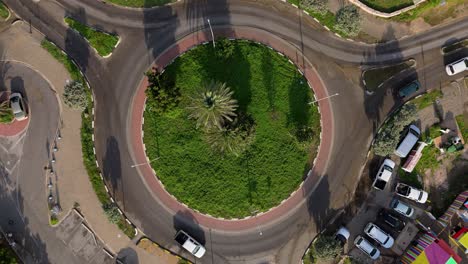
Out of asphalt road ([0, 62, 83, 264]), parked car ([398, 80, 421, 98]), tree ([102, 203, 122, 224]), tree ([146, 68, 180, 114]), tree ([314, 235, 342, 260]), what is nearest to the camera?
tree ([146, 68, 180, 114])

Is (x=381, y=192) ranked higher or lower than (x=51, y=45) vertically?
higher

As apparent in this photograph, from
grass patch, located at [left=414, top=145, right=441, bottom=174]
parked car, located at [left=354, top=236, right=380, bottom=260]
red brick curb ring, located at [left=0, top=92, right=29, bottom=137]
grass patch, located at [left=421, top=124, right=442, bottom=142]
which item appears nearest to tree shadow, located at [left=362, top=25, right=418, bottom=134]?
grass patch, located at [left=421, top=124, right=442, bottom=142]

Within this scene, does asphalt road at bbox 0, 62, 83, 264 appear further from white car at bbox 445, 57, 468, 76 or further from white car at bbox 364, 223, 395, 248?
white car at bbox 445, 57, 468, 76

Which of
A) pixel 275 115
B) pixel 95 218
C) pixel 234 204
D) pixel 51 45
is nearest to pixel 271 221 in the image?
pixel 234 204

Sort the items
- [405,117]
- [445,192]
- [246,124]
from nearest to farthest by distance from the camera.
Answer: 1. [246,124]
2. [405,117]
3. [445,192]

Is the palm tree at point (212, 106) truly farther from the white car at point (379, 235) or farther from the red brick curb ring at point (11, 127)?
the white car at point (379, 235)

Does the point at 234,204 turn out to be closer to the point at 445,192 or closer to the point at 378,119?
A: the point at 378,119

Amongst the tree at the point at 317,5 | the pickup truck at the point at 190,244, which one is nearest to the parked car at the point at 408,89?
the tree at the point at 317,5
